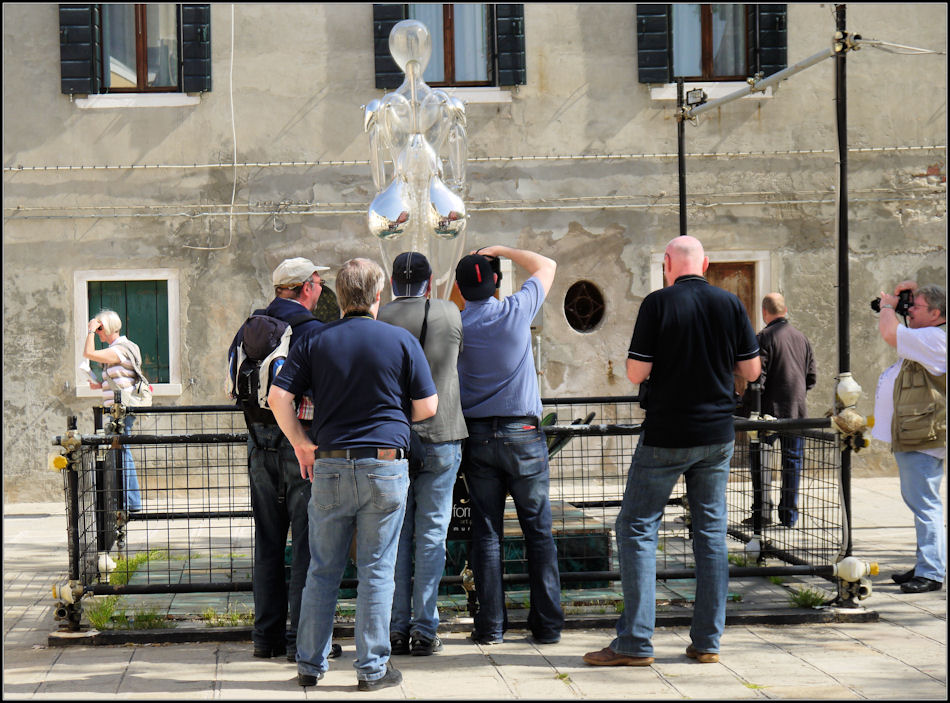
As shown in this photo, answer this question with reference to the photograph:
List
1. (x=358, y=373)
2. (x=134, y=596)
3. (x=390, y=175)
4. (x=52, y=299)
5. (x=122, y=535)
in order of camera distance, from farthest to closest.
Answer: (x=52, y=299), (x=122, y=535), (x=390, y=175), (x=134, y=596), (x=358, y=373)

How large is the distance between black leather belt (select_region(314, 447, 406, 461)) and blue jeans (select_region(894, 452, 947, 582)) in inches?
143

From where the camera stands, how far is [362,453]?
4.95 meters

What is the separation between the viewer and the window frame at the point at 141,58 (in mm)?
12914

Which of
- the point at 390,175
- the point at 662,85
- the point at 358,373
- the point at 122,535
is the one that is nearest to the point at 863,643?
the point at 358,373

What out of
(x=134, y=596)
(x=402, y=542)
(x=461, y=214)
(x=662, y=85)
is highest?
(x=662, y=85)

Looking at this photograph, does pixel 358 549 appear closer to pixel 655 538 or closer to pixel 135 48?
pixel 655 538

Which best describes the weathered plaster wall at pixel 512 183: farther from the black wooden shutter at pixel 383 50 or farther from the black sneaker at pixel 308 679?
the black sneaker at pixel 308 679

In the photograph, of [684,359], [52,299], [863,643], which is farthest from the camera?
[52,299]

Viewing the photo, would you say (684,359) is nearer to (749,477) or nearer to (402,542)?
(402,542)

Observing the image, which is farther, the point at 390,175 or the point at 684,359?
the point at 390,175

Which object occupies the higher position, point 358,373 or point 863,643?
point 358,373

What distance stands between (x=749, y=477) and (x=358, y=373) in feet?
14.8

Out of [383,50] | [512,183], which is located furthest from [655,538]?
[383,50]

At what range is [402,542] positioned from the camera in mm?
5648
